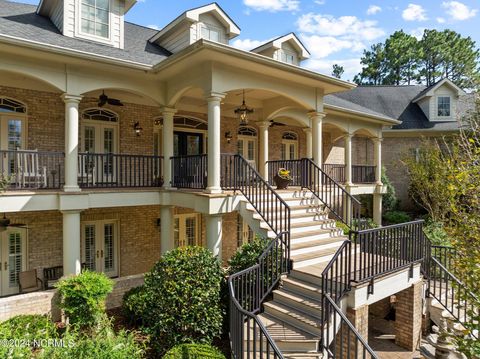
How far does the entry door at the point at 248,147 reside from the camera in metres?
14.3

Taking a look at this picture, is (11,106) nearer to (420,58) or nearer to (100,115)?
(100,115)

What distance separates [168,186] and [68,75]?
13.3 ft

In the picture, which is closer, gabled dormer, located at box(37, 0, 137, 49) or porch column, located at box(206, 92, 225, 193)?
porch column, located at box(206, 92, 225, 193)

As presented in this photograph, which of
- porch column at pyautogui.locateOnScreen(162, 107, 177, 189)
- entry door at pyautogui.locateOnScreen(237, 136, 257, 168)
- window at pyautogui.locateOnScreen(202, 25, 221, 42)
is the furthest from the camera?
entry door at pyautogui.locateOnScreen(237, 136, 257, 168)

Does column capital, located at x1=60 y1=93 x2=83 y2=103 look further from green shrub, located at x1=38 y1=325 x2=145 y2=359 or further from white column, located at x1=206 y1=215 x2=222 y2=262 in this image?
green shrub, located at x1=38 y1=325 x2=145 y2=359

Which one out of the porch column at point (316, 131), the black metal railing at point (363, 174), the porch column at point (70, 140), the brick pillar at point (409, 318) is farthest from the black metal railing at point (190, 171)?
the black metal railing at point (363, 174)

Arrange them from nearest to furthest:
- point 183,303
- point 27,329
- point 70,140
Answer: point 27,329 < point 183,303 < point 70,140

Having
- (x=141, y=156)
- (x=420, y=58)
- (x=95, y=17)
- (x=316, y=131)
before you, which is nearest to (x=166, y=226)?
(x=141, y=156)

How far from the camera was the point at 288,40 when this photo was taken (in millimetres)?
13953

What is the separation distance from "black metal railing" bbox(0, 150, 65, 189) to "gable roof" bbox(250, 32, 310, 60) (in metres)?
9.24

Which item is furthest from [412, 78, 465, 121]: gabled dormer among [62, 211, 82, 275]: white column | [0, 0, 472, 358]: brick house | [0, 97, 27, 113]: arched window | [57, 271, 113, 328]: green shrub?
[0, 97, 27, 113]: arched window

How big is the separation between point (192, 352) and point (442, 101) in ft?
71.8

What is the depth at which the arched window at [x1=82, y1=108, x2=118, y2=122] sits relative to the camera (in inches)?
411

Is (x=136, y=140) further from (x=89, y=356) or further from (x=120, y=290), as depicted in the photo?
(x=89, y=356)
